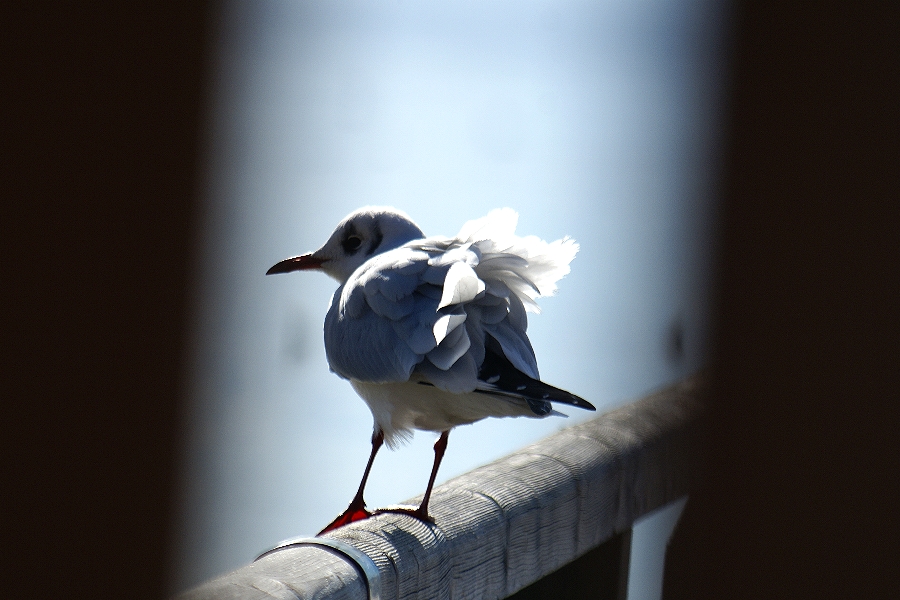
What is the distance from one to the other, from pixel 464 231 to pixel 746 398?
5.16 feet

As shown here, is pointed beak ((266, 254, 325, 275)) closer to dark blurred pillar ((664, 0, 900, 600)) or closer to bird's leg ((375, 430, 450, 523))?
bird's leg ((375, 430, 450, 523))

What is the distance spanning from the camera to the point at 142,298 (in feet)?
2.18

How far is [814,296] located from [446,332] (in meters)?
1.27

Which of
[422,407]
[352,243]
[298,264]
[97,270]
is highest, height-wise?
[97,270]

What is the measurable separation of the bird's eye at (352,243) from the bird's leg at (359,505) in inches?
25.9

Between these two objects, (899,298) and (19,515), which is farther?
(19,515)

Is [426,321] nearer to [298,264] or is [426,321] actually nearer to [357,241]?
[357,241]

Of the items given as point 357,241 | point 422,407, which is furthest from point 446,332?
point 357,241

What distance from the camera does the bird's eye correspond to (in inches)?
111

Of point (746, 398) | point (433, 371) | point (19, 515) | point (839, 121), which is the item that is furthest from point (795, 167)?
point (433, 371)

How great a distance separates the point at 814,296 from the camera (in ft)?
2.15

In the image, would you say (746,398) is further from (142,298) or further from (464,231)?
(464,231)

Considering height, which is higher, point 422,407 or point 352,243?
point 352,243

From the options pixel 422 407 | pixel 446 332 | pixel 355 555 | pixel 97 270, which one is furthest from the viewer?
pixel 422 407
